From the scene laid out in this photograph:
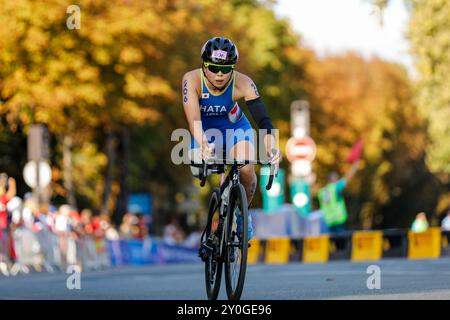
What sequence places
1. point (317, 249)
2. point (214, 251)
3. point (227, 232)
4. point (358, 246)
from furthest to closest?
point (317, 249) < point (358, 246) < point (214, 251) < point (227, 232)

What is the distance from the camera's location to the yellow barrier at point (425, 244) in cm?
2692

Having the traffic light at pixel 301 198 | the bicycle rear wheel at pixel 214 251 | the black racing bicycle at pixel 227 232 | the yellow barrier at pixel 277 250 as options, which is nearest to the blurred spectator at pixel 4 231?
the yellow barrier at pixel 277 250

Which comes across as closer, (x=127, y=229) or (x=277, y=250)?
(x=277, y=250)

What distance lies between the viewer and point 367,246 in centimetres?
2958

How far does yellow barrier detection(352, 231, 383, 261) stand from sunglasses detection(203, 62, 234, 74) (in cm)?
1804

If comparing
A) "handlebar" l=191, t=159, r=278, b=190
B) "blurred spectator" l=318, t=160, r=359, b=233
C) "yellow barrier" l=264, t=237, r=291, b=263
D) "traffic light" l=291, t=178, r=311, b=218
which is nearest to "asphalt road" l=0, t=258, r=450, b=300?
"handlebar" l=191, t=159, r=278, b=190

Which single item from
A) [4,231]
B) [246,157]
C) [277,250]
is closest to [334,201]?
[277,250]

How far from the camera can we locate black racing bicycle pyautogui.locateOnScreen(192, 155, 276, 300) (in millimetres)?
10898

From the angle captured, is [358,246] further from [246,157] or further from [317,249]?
[246,157]

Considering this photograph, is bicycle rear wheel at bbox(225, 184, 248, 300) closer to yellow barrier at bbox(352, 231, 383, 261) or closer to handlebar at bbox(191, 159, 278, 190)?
handlebar at bbox(191, 159, 278, 190)

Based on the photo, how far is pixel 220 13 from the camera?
54.8 m

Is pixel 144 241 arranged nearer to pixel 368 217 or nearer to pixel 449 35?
pixel 449 35

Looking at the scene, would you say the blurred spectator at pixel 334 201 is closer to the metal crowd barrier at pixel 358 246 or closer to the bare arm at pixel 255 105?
the metal crowd barrier at pixel 358 246

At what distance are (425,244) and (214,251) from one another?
16.0m
